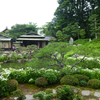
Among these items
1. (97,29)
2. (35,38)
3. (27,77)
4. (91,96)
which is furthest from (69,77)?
(35,38)

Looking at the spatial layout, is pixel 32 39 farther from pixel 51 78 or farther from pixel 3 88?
pixel 3 88

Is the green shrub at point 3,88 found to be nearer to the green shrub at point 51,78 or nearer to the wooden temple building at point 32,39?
the green shrub at point 51,78

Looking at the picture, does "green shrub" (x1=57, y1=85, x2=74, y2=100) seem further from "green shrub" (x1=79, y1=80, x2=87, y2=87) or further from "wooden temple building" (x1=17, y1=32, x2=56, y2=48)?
"wooden temple building" (x1=17, y1=32, x2=56, y2=48)

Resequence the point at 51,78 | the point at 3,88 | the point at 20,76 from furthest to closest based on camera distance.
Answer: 1. the point at 20,76
2. the point at 51,78
3. the point at 3,88

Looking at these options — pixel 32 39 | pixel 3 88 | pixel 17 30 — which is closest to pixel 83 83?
pixel 3 88

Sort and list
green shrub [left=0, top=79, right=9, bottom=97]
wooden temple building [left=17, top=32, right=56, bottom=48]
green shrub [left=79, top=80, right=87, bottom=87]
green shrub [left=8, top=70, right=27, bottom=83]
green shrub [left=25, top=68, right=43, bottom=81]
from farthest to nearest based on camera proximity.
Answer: wooden temple building [left=17, top=32, right=56, bottom=48], green shrub [left=25, top=68, right=43, bottom=81], green shrub [left=8, top=70, right=27, bottom=83], green shrub [left=79, top=80, right=87, bottom=87], green shrub [left=0, top=79, right=9, bottom=97]

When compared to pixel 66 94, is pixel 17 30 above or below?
above

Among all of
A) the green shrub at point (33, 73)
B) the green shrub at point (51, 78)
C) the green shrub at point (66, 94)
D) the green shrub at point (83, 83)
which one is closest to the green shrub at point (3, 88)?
the green shrub at point (33, 73)

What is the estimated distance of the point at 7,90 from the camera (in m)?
3.73

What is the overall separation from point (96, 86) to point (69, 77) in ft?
3.95

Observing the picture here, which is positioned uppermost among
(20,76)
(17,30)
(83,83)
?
(17,30)

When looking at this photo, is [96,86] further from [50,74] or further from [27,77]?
[27,77]

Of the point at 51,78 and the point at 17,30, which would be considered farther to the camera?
the point at 17,30

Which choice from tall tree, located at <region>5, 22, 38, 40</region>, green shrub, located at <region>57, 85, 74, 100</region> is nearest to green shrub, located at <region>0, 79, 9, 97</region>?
green shrub, located at <region>57, 85, 74, 100</region>
